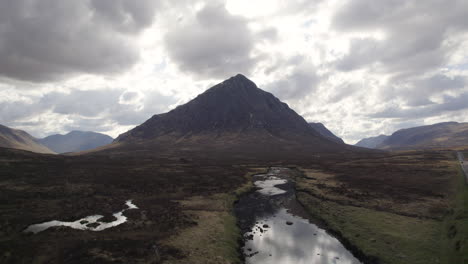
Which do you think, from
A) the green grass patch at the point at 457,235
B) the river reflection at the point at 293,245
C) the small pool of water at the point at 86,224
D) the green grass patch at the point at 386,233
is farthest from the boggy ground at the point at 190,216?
the river reflection at the point at 293,245

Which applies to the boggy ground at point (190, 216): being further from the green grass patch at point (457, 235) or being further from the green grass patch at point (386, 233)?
the green grass patch at point (457, 235)

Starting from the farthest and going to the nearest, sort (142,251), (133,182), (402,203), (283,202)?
(133,182), (283,202), (402,203), (142,251)

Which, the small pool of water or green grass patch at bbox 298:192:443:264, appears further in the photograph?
the small pool of water

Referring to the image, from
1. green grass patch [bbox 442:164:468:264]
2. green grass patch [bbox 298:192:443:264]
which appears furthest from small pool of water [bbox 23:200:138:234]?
green grass patch [bbox 442:164:468:264]

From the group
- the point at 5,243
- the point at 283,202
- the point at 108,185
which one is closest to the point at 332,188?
the point at 283,202

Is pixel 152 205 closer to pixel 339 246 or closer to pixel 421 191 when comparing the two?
pixel 339 246

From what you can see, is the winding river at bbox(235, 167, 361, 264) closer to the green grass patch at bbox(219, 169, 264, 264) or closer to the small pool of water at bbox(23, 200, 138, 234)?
the green grass patch at bbox(219, 169, 264, 264)
